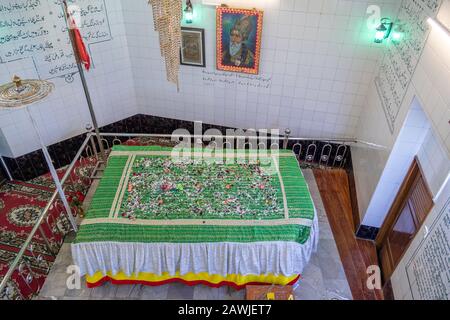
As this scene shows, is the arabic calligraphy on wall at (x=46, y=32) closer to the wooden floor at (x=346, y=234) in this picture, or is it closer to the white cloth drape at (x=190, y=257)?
the white cloth drape at (x=190, y=257)

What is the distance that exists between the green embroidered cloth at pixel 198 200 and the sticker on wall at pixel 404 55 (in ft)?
5.28

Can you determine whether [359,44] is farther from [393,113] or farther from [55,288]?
[55,288]

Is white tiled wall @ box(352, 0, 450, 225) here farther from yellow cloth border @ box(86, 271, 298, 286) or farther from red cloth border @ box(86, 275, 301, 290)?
red cloth border @ box(86, 275, 301, 290)

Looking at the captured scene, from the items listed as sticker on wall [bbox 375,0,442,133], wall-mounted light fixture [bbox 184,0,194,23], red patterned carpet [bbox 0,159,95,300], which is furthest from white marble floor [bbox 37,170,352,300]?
wall-mounted light fixture [bbox 184,0,194,23]

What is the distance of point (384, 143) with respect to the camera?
4461 millimetres

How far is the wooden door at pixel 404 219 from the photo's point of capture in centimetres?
374

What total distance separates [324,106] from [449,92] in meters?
3.03

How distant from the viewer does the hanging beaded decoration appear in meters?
4.38

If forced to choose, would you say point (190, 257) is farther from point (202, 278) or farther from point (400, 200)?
point (400, 200)

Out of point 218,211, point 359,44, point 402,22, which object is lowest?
point 218,211

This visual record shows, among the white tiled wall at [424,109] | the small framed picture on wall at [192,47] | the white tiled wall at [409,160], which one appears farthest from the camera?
the small framed picture on wall at [192,47]

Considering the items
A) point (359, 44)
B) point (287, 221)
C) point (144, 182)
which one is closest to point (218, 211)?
point (287, 221)

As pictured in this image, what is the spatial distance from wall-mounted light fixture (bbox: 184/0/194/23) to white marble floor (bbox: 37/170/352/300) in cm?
415

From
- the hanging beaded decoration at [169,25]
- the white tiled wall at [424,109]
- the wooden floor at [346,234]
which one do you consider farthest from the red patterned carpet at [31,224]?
the white tiled wall at [424,109]
